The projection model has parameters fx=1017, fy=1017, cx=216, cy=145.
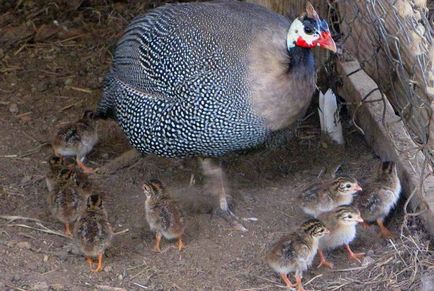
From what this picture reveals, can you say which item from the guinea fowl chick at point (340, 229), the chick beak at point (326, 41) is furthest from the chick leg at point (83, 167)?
the chick beak at point (326, 41)

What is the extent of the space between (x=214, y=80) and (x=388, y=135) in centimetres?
113

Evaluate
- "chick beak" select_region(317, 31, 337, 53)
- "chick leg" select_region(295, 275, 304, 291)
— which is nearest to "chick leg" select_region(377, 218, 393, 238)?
"chick leg" select_region(295, 275, 304, 291)

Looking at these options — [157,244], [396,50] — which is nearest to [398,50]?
[396,50]

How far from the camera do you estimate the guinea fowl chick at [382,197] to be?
5.43m

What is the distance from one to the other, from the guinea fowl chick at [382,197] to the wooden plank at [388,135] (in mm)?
101

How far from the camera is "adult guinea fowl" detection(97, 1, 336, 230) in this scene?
17.7 ft

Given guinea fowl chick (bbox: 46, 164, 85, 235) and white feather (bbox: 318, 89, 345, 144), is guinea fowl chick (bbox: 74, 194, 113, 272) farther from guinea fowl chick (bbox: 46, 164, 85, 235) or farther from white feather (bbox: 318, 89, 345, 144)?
white feather (bbox: 318, 89, 345, 144)

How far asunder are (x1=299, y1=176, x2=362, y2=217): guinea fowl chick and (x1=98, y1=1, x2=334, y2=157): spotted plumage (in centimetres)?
40

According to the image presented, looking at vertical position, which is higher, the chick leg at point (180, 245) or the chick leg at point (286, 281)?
the chick leg at point (286, 281)

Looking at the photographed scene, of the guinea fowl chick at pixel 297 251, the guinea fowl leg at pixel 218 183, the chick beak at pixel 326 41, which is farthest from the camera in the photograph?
the guinea fowl leg at pixel 218 183

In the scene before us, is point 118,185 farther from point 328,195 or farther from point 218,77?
point 328,195

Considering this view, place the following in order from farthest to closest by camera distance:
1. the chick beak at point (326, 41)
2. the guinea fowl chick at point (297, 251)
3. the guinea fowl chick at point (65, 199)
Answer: the guinea fowl chick at point (65, 199)
the chick beak at point (326, 41)
the guinea fowl chick at point (297, 251)

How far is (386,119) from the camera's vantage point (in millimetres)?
6027

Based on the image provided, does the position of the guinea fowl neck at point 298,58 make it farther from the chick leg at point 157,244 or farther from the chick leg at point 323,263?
the chick leg at point 157,244
